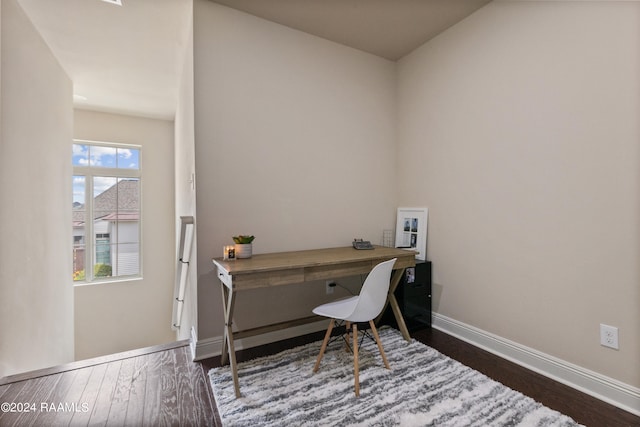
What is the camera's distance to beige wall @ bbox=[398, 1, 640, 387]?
159 centimetres

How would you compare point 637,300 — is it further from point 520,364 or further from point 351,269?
point 351,269

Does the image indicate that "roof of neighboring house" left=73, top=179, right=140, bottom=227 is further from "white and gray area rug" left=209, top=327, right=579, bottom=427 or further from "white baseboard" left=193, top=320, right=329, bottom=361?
"white and gray area rug" left=209, top=327, right=579, bottom=427

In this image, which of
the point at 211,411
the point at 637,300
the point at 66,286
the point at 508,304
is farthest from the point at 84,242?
the point at 637,300

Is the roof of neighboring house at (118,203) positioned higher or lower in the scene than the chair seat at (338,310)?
higher

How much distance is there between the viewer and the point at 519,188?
2039 mm

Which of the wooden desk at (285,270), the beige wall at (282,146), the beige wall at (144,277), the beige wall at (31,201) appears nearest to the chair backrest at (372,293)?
the wooden desk at (285,270)

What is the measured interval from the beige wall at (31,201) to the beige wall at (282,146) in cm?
135

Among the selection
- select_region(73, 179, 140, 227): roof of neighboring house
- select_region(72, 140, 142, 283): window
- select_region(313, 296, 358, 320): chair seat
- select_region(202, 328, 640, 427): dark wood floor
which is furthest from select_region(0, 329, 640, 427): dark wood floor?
select_region(73, 179, 140, 227): roof of neighboring house

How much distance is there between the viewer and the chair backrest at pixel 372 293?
1.75m

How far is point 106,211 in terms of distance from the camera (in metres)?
4.55

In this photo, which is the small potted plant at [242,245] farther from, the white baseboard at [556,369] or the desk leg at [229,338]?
the white baseboard at [556,369]

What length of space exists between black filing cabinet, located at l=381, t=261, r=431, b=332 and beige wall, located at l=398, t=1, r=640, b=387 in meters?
0.11

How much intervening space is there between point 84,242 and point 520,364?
5.70 metres

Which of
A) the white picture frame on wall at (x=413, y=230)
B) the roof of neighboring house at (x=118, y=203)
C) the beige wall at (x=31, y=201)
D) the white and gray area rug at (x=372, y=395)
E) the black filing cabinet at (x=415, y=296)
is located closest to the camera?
the white and gray area rug at (x=372, y=395)
